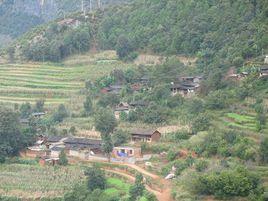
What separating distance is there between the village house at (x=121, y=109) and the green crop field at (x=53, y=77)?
533 centimetres

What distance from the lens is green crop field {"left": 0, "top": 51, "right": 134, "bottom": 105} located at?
151ft

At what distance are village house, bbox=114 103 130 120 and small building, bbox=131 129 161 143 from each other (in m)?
4.06

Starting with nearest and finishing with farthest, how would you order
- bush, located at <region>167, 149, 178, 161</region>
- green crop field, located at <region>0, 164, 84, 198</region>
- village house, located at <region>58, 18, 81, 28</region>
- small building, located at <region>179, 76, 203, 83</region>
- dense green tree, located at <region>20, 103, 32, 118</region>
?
green crop field, located at <region>0, 164, 84, 198</region>
bush, located at <region>167, 149, 178, 161</region>
dense green tree, located at <region>20, 103, 32, 118</region>
small building, located at <region>179, 76, 203, 83</region>
village house, located at <region>58, 18, 81, 28</region>

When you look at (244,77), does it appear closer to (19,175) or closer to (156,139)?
(156,139)

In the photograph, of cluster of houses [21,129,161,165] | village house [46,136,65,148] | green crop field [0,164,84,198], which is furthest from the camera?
village house [46,136,65,148]

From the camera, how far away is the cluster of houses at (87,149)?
33.0 meters

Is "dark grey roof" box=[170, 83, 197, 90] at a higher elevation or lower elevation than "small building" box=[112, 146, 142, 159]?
higher

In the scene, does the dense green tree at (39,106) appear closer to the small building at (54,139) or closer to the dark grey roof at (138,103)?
the dark grey roof at (138,103)

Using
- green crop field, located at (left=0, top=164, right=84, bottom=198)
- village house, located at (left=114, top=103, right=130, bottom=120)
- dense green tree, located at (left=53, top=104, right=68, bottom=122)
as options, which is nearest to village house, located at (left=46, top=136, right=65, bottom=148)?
green crop field, located at (left=0, top=164, right=84, bottom=198)

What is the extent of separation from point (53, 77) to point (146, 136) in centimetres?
1761

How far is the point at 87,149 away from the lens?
3381cm

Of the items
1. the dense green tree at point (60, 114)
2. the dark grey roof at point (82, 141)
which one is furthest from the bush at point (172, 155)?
the dense green tree at point (60, 114)

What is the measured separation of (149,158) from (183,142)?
1.89 m

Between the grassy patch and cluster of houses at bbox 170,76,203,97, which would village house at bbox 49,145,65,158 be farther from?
cluster of houses at bbox 170,76,203,97
